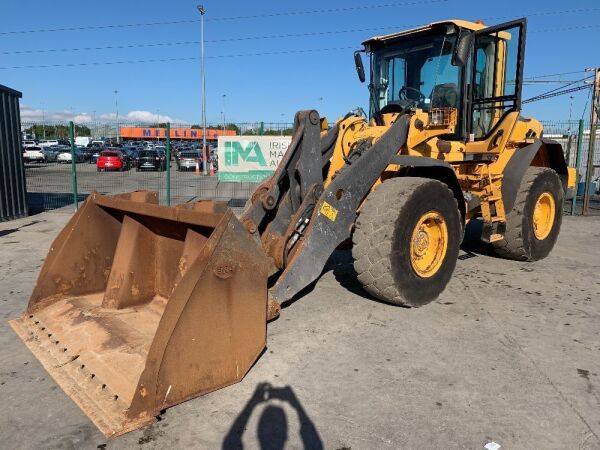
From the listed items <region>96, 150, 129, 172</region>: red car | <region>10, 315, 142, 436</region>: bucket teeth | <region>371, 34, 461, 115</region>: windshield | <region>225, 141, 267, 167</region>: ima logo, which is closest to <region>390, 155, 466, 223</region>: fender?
<region>371, 34, 461, 115</region>: windshield

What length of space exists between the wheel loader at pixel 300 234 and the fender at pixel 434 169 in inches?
0.8

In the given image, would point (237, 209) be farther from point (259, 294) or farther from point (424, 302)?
point (259, 294)

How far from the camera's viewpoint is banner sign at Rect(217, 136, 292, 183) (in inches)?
408

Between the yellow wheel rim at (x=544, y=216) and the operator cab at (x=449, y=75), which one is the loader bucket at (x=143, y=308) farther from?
the yellow wheel rim at (x=544, y=216)

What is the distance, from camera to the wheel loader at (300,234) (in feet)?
9.89

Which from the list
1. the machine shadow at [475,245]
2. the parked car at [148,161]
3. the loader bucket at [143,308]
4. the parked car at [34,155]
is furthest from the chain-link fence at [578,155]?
the parked car at [34,155]

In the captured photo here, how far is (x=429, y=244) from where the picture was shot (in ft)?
16.4

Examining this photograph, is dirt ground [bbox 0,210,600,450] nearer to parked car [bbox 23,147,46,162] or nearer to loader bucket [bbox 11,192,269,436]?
loader bucket [bbox 11,192,269,436]

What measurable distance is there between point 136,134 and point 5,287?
7901cm

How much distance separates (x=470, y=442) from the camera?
2.70m

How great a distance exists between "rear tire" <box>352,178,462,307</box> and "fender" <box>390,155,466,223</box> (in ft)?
0.70

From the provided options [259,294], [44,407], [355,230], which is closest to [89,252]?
[44,407]

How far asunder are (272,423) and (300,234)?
1739 millimetres

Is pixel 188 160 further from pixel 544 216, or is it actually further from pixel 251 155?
pixel 544 216
